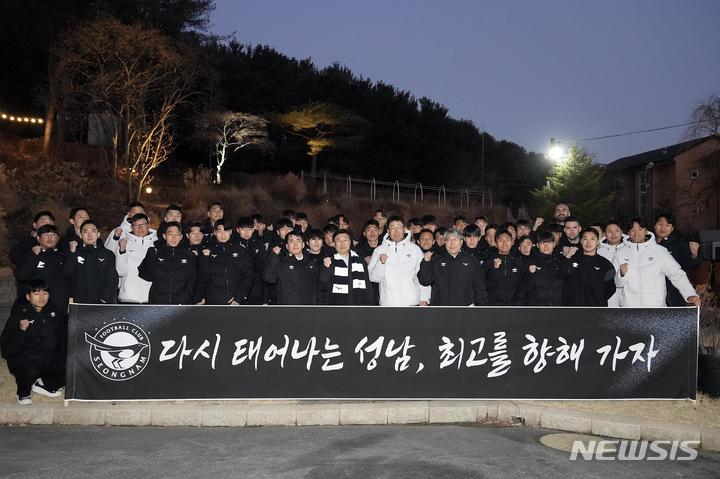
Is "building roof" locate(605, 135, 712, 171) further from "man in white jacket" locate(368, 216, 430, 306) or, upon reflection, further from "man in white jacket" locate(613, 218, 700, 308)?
"man in white jacket" locate(368, 216, 430, 306)

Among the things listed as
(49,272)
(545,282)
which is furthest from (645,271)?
(49,272)

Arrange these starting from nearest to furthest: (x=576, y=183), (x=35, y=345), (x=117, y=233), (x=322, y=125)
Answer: (x=35, y=345)
(x=117, y=233)
(x=322, y=125)
(x=576, y=183)

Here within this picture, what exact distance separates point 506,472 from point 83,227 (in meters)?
5.77

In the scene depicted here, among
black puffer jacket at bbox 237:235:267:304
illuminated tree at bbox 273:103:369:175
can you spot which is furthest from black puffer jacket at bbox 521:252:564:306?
illuminated tree at bbox 273:103:369:175

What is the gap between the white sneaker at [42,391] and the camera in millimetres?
7215

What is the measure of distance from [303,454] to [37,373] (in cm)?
337

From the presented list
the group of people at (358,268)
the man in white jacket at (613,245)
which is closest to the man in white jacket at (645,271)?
the group of people at (358,268)

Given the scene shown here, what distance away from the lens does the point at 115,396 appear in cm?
673

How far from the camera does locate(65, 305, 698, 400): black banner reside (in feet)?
22.2

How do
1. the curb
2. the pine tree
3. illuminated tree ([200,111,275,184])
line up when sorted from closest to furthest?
the curb
illuminated tree ([200,111,275,184])
the pine tree

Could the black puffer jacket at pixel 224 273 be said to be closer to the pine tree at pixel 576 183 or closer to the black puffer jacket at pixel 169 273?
the black puffer jacket at pixel 169 273

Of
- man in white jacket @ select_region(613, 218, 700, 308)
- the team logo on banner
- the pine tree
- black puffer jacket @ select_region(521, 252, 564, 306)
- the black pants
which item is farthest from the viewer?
the pine tree

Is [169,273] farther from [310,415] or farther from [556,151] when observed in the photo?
[556,151]

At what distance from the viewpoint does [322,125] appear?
38.9 m
